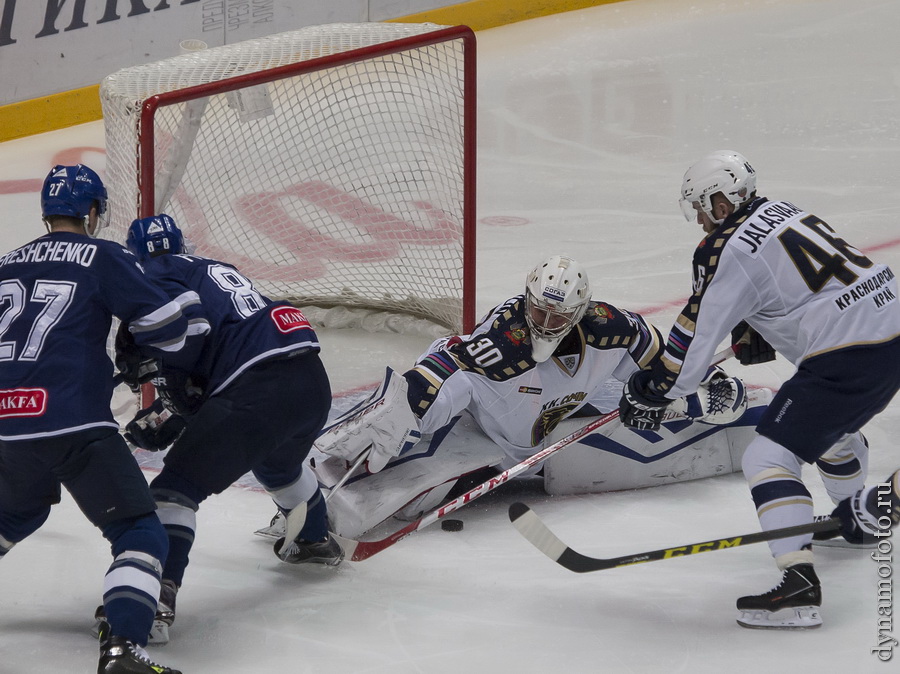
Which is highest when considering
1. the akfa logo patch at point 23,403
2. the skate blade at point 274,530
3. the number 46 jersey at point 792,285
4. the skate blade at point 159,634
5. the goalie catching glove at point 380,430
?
the number 46 jersey at point 792,285

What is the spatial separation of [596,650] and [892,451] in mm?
1588

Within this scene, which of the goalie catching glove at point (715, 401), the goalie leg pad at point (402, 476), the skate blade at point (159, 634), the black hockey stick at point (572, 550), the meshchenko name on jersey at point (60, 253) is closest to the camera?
the meshchenko name on jersey at point (60, 253)

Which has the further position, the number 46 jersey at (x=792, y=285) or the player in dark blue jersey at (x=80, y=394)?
the number 46 jersey at (x=792, y=285)

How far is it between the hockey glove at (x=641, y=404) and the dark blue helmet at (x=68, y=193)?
143 centimetres

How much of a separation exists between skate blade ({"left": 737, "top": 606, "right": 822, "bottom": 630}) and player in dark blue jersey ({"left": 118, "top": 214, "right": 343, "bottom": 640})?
1124 millimetres

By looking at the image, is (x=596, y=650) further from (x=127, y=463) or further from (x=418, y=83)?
(x=418, y=83)

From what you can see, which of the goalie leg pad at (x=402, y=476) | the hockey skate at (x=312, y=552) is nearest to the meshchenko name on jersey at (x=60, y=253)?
the hockey skate at (x=312, y=552)

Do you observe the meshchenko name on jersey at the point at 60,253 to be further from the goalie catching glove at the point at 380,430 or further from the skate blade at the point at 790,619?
the skate blade at the point at 790,619

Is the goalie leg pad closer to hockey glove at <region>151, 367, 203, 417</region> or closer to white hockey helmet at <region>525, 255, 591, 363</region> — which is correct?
white hockey helmet at <region>525, 255, 591, 363</region>

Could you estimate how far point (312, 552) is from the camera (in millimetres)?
3465

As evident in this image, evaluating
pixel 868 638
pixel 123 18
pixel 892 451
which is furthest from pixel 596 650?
pixel 123 18

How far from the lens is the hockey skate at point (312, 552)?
11.4 ft

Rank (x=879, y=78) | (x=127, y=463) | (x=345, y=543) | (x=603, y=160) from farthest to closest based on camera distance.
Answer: (x=879, y=78) < (x=603, y=160) < (x=345, y=543) < (x=127, y=463)

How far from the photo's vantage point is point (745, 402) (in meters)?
3.90
